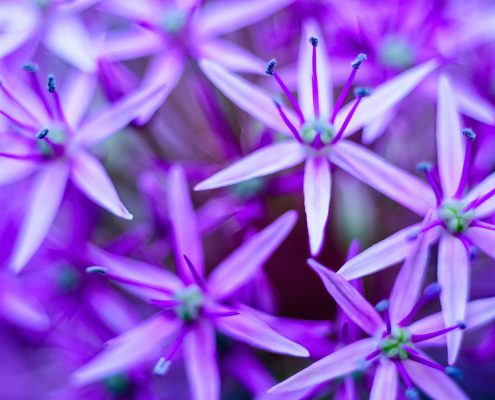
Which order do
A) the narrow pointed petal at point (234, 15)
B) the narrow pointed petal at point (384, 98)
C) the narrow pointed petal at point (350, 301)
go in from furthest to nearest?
the narrow pointed petal at point (234, 15), the narrow pointed petal at point (384, 98), the narrow pointed petal at point (350, 301)

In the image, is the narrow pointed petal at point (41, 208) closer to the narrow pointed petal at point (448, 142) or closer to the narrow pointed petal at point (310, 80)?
the narrow pointed petal at point (310, 80)

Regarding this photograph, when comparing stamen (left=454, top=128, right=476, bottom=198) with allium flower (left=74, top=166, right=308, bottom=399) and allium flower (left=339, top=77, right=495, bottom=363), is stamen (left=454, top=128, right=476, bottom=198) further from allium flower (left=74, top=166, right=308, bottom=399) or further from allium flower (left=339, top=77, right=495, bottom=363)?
allium flower (left=74, top=166, right=308, bottom=399)

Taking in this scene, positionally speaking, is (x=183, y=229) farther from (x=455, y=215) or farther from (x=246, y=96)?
(x=455, y=215)

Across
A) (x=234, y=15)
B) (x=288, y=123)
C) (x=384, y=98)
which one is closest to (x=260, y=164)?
(x=288, y=123)

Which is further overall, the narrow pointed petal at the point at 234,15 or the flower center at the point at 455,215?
the narrow pointed petal at the point at 234,15

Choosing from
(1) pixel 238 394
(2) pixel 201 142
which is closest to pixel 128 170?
(2) pixel 201 142

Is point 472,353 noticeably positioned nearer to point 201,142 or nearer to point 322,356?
point 322,356

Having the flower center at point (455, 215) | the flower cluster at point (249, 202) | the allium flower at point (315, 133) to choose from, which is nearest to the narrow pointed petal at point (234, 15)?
the flower cluster at point (249, 202)
